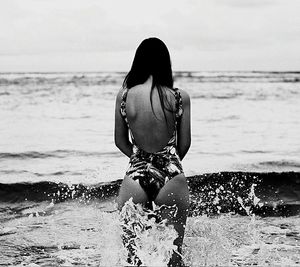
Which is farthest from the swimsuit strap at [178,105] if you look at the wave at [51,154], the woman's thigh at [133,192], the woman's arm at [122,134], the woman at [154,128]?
the wave at [51,154]

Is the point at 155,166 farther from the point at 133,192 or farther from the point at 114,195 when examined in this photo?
the point at 114,195

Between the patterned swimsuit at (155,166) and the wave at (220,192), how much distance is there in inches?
141

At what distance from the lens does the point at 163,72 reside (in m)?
3.27

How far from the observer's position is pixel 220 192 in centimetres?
780

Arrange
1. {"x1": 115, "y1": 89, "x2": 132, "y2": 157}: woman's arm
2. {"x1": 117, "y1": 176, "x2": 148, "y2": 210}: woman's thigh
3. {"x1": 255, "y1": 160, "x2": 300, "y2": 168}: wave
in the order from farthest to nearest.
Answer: {"x1": 255, "y1": 160, "x2": 300, "y2": 168}: wave, {"x1": 115, "y1": 89, "x2": 132, "y2": 157}: woman's arm, {"x1": 117, "y1": 176, "x2": 148, "y2": 210}: woman's thigh

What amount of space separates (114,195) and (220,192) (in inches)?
63.8

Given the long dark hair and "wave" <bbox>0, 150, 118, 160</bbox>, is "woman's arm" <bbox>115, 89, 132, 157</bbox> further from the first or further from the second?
"wave" <bbox>0, 150, 118, 160</bbox>

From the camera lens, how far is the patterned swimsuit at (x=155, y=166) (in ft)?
10.7

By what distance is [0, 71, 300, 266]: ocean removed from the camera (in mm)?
4777

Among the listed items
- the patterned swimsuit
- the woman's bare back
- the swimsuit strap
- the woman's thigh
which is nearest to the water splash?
the woman's thigh

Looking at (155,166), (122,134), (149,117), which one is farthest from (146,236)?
(149,117)

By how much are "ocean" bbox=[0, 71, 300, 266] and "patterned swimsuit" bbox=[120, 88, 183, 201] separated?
1.51ft

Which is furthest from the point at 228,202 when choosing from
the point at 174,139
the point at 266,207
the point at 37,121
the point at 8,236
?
the point at 37,121

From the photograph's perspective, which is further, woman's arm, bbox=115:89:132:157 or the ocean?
the ocean
